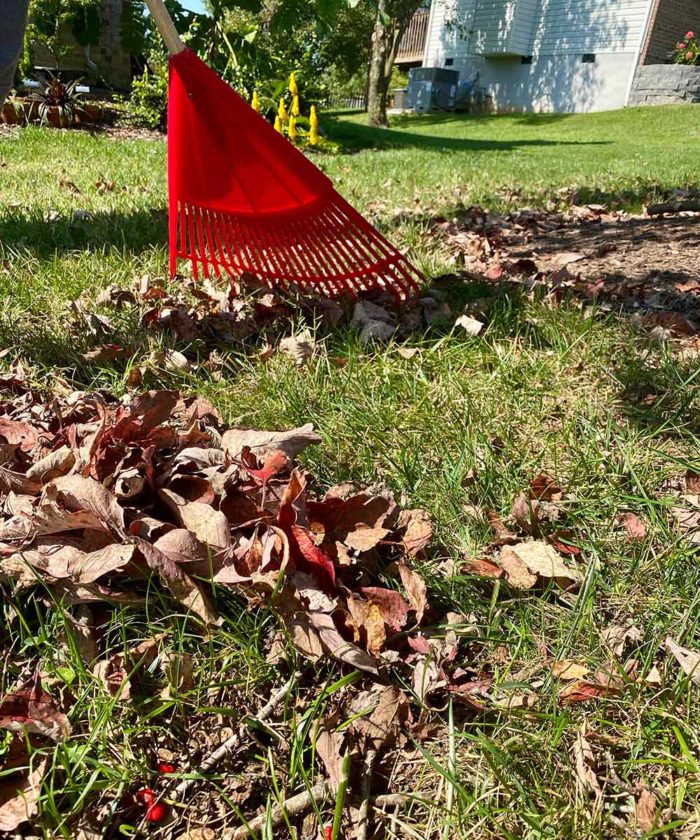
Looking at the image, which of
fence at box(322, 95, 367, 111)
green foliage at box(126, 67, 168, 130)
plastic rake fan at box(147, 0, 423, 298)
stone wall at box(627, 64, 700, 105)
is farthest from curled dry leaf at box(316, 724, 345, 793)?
fence at box(322, 95, 367, 111)

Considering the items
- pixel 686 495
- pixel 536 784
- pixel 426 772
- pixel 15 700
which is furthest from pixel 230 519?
pixel 686 495

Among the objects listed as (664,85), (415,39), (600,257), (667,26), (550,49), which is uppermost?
(667,26)

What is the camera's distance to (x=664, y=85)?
22.0m

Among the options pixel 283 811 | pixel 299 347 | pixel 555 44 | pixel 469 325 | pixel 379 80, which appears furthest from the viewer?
pixel 555 44

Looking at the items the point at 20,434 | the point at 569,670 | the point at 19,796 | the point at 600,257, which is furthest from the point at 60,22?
the point at 569,670

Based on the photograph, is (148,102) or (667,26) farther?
(667,26)

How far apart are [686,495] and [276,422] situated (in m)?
1.04

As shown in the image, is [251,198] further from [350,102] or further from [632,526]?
[350,102]

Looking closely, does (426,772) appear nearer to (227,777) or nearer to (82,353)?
(227,777)

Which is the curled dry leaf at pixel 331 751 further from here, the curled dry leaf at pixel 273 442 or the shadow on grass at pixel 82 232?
the shadow on grass at pixel 82 232

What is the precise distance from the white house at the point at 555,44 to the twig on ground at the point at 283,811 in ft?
87.9

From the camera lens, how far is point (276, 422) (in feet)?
6.31

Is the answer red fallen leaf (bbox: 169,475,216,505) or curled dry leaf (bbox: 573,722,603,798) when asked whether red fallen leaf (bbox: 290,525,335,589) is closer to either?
red fallen leaf (bbox: 169,475,216,505)

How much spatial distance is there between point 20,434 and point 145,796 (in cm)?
93
